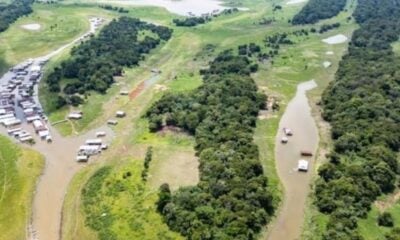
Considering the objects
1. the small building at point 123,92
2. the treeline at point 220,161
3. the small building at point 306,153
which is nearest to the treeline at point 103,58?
the small building at point 123,92

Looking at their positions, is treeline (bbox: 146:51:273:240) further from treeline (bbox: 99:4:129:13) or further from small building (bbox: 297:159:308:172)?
treeline (bbox: 99:4:129:13)

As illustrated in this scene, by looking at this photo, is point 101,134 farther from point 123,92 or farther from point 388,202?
point 388,202

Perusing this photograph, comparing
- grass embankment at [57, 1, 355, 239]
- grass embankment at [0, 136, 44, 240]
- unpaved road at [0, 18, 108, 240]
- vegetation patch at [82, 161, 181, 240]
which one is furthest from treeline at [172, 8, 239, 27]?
vegetation patch at [82, 161, 181, 240]

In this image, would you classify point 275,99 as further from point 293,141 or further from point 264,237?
point 264,237

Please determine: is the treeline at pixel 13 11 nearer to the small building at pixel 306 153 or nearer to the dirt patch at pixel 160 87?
the dirt patch at pixel 160 87

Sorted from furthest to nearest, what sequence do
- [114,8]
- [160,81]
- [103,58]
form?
[114,8]
[103,58]
[160,81]

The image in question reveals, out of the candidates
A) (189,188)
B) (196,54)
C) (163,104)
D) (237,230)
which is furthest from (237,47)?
(237,230)

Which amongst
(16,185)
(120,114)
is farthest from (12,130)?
(16,185)
